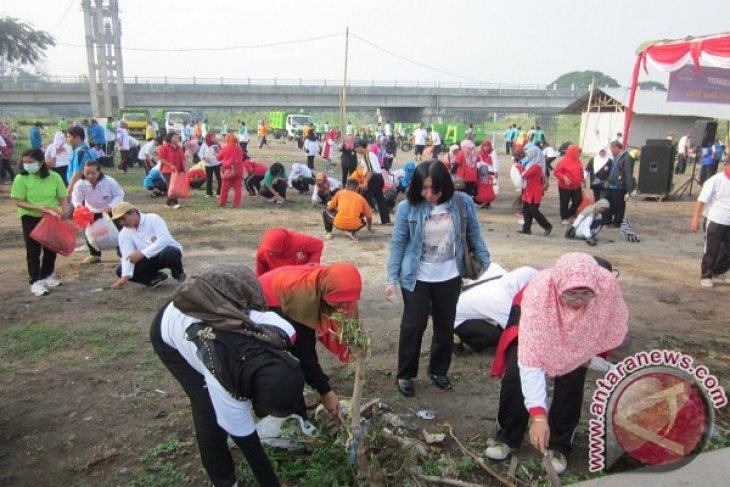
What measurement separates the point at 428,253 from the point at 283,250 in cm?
101

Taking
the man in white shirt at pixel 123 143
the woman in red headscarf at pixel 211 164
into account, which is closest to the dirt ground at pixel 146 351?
the woman in red headscarf at pixel 211 164

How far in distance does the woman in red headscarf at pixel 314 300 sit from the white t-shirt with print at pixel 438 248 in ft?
2.46

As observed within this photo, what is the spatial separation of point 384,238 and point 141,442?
6.18 metres

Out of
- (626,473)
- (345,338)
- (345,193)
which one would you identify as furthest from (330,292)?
(345,193)

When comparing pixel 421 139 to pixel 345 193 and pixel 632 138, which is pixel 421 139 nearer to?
pixel 632 138

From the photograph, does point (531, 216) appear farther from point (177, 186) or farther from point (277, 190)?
point (177, 186)

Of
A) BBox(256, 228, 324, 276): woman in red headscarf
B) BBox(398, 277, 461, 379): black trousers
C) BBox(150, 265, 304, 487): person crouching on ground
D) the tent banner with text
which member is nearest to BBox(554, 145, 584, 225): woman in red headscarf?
the tent banner with text

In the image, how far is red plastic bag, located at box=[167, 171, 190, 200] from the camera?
1103 centimetres

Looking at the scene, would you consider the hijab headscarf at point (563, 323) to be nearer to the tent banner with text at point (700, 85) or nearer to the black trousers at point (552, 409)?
the black trousers at point (552, 409)

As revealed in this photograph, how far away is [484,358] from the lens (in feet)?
14.7

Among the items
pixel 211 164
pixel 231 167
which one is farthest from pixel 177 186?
pixel 211 164

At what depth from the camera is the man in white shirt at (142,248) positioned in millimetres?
5684

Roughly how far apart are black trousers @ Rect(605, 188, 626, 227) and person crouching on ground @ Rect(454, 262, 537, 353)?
19.7ft

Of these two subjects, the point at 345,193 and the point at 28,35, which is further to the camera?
the point at 28,35
